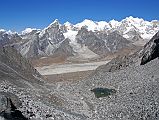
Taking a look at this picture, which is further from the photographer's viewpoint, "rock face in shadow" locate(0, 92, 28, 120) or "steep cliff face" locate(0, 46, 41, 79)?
"steep cliff face" locate(0, 46, 41, 79)

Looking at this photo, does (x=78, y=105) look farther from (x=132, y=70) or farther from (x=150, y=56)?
(x=150, y=56)

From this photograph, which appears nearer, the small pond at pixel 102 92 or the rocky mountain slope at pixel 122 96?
the rocky mountain slope at pixel 122 96

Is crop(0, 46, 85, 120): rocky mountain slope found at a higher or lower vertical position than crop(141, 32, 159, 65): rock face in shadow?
lower

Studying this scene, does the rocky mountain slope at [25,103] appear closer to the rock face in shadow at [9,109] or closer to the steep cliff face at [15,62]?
the rock face in shadow at [9,109]

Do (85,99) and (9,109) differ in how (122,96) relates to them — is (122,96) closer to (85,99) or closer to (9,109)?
(85,99)

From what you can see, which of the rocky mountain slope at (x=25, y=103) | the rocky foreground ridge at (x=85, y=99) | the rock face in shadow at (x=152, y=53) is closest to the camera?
the rocky mountain slope at (x=25, y=103)

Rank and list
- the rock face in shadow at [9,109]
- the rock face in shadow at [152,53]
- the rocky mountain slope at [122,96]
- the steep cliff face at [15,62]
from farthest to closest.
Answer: the rock face in shadow at [152,53] → the steep cliff face at [15,62] → the rocky mountain slope at [122,96] → the rock face in shadow at [9,109]

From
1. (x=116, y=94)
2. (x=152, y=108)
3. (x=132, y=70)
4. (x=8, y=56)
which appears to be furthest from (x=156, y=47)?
(x=152, y=108)

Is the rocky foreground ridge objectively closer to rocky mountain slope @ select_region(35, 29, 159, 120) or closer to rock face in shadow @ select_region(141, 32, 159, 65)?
rocky mountain slope @ select_region(35, 29, 159, 120)

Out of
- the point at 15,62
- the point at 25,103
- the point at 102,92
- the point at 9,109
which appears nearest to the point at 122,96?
the point at 102,92

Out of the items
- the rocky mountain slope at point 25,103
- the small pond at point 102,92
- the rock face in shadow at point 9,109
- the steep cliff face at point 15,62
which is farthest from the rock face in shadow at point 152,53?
the rock face in shadow at point 9,109

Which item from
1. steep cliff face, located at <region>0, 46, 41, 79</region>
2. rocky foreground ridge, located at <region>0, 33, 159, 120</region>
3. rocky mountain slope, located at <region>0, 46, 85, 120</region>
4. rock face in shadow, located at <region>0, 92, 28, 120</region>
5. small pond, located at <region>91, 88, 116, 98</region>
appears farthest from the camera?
steep cliff face, located at <region>0, 46, 41, 79</region>

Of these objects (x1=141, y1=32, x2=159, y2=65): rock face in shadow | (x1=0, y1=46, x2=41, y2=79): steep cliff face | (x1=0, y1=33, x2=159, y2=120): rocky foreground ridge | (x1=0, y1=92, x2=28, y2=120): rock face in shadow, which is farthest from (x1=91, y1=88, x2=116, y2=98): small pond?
(x1=0, y1=92, x2=28, y2=120): rock face in shadow

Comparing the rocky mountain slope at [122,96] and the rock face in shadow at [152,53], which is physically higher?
the rock face in shadow at [152,53]
